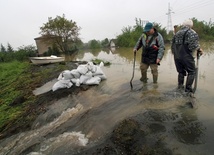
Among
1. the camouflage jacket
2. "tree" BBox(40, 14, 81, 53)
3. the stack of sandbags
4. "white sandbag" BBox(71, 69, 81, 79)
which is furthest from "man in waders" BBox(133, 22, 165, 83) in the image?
"tree" BBox(40, 14, 81, 53)

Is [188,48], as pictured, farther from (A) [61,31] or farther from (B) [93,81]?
(A) [61,31]

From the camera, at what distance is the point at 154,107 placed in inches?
145

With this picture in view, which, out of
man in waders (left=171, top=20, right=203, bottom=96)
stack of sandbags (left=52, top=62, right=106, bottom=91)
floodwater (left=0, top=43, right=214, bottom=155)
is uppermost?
man in waders (left=171, top=20, right=203, bottom=96)

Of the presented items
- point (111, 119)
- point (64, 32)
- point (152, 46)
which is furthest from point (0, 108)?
point (64, 32)

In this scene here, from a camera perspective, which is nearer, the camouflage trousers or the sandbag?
the camouflage trousers

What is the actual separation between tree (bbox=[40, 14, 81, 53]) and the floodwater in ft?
93.4

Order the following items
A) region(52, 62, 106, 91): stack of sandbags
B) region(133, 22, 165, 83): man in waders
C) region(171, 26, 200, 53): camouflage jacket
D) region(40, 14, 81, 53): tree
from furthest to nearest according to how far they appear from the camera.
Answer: region(40, 14, 81, 53): tree
region(52, 62, 106, 91): stack of sandbags
region(133, 22, 165, 83): man in waders
region(171, 26, 200, 53): camouflage jacket

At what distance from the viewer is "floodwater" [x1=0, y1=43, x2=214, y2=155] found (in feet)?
8.32

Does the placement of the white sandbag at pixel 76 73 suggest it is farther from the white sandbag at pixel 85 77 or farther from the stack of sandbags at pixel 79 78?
the white sandbag at pixel 85 77

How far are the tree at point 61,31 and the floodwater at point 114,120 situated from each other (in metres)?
28.5

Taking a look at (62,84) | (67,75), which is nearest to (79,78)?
(67,75)

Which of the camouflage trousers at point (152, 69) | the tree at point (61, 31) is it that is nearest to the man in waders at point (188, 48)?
the camouflage trousers at point (152, 69)

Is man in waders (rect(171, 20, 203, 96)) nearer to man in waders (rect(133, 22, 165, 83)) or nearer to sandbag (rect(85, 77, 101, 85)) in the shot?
man in waders (rect(133, 22, 165, 83))

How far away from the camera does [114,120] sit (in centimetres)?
332
